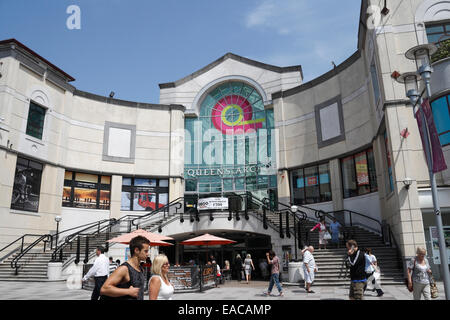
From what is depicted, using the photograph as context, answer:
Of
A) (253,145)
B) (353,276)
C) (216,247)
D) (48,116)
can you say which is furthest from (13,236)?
(353,276)

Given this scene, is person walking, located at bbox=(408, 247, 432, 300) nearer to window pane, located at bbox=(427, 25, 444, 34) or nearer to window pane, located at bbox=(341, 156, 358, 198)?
window pane, located at bbox=(427, 25, 444, 34)

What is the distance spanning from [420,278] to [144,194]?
24.8 metres

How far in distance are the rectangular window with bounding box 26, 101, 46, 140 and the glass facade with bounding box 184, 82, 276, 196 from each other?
1162 centimetres

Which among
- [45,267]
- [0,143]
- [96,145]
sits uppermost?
[96,145]

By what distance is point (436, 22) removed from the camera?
17.0 meters

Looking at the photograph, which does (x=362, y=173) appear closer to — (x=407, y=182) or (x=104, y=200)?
(x=407, y=182)

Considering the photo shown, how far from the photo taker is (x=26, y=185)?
76.7 feet

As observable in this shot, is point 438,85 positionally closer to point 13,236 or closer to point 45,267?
point 45,267

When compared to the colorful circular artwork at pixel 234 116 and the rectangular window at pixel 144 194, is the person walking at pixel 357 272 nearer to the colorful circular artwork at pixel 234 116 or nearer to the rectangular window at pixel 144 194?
the colorful circular artwork at pixel 234 116

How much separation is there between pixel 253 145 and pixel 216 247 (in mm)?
9179

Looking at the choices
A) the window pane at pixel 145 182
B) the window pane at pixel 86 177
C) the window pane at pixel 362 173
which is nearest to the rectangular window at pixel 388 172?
the window pane at pixel 362 173

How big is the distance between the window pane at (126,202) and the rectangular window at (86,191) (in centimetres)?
109

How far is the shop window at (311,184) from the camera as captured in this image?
2564cm
